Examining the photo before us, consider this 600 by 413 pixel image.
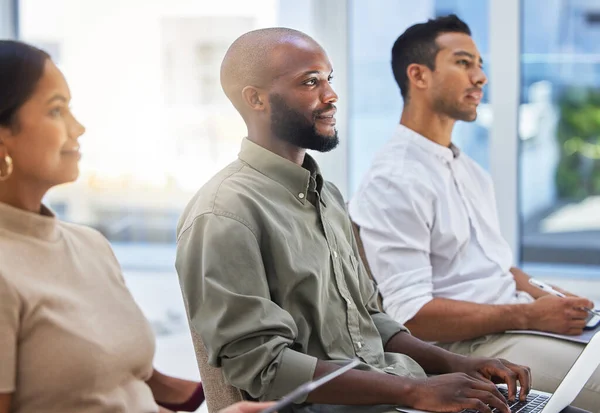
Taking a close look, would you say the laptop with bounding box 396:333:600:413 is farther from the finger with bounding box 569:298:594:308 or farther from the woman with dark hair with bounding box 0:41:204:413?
the woman with dark hair with bounding box 0:41:204:413

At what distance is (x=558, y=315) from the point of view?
2.30 m

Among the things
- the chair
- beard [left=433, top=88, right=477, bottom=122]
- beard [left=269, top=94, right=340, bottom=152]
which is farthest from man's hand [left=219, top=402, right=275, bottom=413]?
beard [left=433, top=88, right=477, bottom=122]

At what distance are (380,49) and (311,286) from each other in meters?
2.23

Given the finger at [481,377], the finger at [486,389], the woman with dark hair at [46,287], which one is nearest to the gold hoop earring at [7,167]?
the woman with dark hair at [46,287]

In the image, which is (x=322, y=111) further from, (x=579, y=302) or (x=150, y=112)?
(x=150, y=112)

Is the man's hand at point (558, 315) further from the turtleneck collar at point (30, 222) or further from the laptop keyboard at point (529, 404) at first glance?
the turtleneck collar at point (30, 222)

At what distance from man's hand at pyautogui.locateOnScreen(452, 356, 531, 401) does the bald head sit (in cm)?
76

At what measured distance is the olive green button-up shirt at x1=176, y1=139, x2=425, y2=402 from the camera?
1.53m

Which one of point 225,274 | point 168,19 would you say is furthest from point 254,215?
point 168,19

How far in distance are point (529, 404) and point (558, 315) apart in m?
0.62

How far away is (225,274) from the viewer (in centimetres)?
154

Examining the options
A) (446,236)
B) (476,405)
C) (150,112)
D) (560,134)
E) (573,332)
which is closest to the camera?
(476,405)

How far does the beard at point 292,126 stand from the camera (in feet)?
5.85

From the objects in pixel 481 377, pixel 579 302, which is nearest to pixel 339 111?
pixel 579 302
